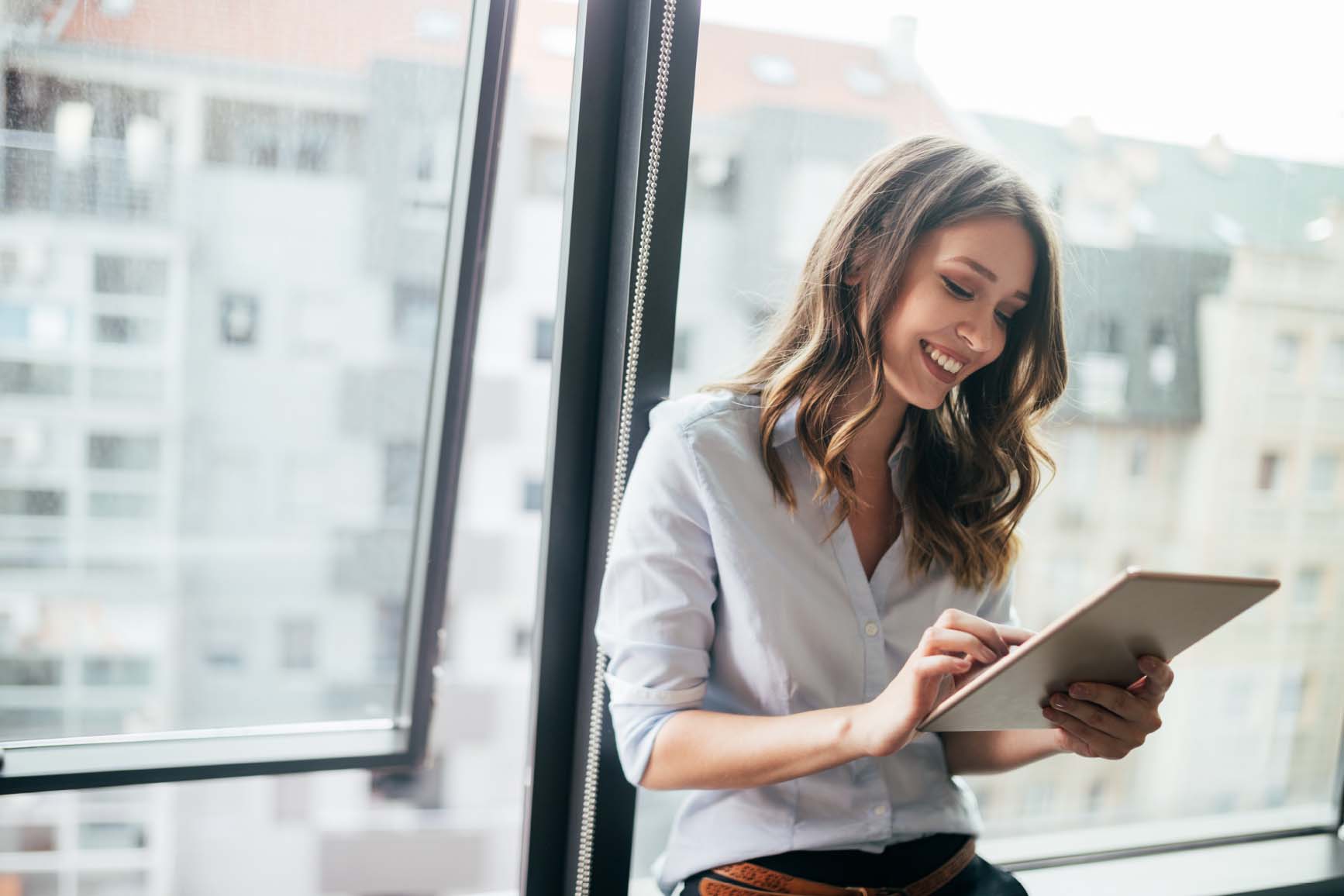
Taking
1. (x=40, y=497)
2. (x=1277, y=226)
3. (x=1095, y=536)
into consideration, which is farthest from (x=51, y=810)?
(x=1277, y=226)

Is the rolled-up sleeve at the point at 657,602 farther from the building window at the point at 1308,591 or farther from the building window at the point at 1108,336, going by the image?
the building window at the point at 1308,591

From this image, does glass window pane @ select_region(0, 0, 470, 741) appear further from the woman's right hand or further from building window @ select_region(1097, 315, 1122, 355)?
building window @ select_region(1097, 315, 1122, 355)

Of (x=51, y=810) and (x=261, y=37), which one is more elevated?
(x=261, y=37)

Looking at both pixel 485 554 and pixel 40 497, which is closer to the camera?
pixel 40 497

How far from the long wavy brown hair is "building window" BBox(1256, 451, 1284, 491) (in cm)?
102

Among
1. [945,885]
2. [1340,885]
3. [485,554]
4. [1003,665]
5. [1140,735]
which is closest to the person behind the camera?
[1003,665]

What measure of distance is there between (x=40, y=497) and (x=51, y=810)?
→ 0.48m

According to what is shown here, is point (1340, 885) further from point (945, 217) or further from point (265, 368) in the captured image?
point (265, 368)

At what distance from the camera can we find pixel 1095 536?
6.66 ft

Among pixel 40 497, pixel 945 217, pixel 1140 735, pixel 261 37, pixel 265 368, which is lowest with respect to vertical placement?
pixel 1140 735

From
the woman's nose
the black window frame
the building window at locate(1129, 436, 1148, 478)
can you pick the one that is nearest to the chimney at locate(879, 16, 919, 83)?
the black window frame

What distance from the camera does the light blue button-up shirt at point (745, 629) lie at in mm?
1162

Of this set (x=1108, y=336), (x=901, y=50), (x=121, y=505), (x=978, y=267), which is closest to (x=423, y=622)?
(x=121, y=505)

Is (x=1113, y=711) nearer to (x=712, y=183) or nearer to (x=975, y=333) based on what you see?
(x=975, y=333)
